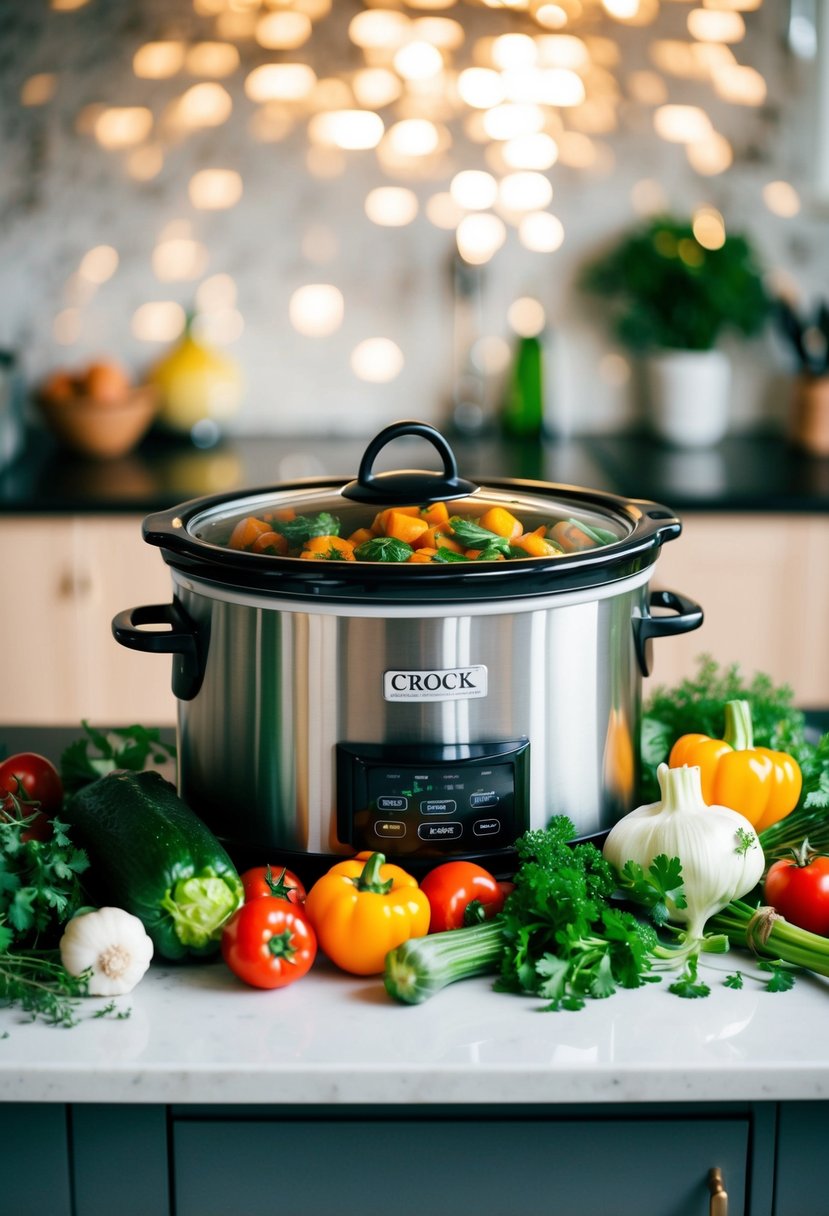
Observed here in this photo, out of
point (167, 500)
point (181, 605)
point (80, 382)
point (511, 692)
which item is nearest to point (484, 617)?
point (511, 692)

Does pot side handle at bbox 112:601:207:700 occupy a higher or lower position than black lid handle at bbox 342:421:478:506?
lower

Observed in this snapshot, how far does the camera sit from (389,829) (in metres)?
1.14

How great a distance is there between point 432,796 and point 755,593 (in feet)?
5.64

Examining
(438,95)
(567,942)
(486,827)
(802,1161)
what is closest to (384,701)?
(486,827)

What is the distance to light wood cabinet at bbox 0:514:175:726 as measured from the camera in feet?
8.65

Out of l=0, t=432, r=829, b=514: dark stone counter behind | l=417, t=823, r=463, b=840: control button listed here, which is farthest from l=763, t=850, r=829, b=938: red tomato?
l=0, t=432, r=829, b=514: dark stone counter behind

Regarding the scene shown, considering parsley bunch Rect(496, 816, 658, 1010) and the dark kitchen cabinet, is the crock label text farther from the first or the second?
the dark kitchen cabinet

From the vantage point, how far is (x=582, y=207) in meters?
3.18

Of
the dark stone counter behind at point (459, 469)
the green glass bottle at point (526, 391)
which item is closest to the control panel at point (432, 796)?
the dark stone counter behind at point (459, 469)

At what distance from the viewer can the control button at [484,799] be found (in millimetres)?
1139

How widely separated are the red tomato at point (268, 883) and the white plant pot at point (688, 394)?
2259 millimetres

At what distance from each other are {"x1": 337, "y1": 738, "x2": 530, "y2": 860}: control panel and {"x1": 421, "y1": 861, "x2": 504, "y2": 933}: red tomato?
0.04m

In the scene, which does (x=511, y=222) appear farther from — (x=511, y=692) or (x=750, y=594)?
(x=511, y=692)

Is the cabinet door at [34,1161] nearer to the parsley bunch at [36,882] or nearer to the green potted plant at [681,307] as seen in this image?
the parsley bunch at [36,882]
